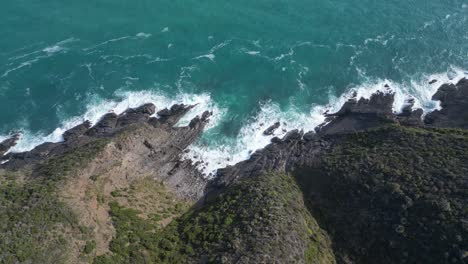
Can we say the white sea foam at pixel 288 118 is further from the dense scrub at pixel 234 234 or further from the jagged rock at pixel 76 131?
the jagged rock at pixel 76 131

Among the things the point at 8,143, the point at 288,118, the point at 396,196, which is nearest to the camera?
the point at 396,196

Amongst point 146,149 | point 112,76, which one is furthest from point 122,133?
point 112,76

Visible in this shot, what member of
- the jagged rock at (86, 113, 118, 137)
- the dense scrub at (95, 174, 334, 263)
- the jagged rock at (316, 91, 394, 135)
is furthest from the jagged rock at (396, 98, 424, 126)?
the jagged rock at (86, 113, 118, 137)

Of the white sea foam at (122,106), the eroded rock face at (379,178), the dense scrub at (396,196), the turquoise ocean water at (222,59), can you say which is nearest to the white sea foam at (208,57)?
the turquoise ocean water at (222,59)

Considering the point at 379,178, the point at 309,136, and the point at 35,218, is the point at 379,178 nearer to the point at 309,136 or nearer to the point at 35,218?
the point at 309,136

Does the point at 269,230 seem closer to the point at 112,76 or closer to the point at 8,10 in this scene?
the point at 112,76

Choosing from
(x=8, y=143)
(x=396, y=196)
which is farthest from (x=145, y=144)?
(x=396, y=196)
